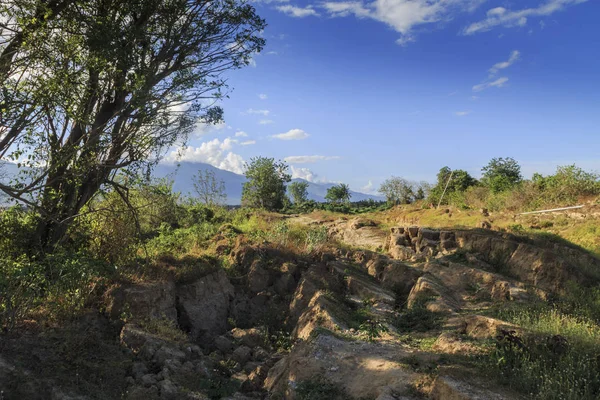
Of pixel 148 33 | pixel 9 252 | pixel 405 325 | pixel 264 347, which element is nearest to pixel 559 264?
pixel 405 325

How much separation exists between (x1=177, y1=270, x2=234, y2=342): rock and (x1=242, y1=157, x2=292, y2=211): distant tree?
4183 centimetres

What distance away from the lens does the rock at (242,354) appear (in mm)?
8352

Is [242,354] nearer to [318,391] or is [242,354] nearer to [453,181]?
[318,391]

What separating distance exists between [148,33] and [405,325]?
10.7m

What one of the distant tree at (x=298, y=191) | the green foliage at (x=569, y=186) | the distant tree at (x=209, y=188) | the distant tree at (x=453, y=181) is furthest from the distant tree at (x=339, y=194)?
the green foliage at (x=569, y=186)

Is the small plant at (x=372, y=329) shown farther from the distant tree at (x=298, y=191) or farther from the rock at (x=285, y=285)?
the distant tree at (x=298, y=191)

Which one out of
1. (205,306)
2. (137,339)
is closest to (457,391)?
(137,339)

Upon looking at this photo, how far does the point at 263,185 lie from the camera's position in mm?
53375

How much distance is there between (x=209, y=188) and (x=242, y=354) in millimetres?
29739

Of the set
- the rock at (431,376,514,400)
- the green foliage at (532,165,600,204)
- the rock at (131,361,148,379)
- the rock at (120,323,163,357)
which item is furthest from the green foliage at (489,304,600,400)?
the green foliage at (532,165,600,204)

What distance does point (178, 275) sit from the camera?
10.4m

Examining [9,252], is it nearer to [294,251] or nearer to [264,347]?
[264,347]

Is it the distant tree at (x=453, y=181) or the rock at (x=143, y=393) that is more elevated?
the distant tree at (x=453, y=181)

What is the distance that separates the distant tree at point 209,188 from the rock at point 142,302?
26.1 metres
